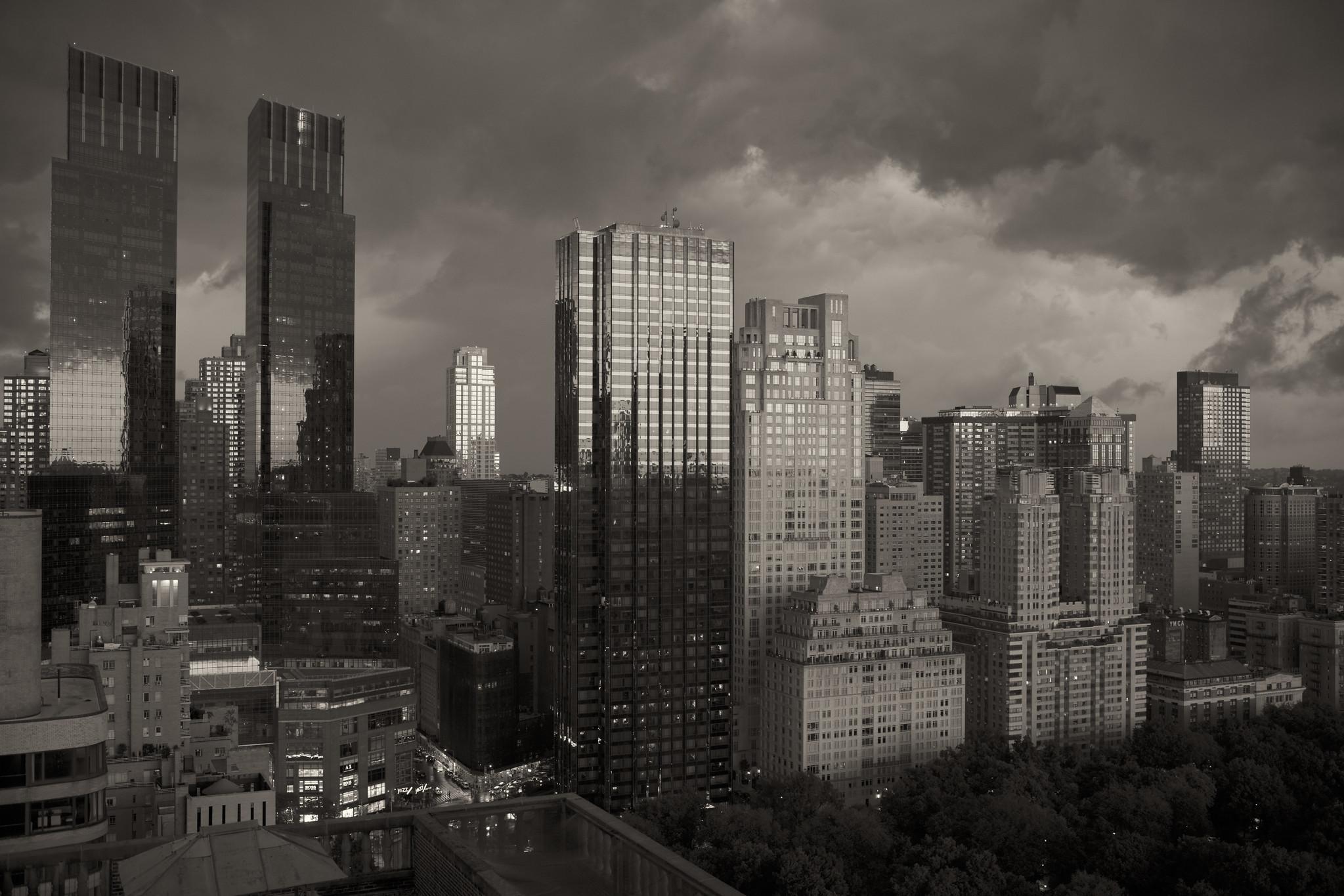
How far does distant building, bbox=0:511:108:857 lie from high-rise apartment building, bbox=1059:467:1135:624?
6525 cm

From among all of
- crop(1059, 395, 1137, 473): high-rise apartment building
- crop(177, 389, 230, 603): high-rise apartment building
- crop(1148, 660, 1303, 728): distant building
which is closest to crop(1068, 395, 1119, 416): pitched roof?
crop(1059, 395, 1137, 473): high-rise apartment building

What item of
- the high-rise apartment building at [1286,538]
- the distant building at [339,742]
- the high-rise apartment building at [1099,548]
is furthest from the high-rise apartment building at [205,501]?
the high-rise apartment building at [1286,538]

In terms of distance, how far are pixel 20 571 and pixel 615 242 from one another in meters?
44.7

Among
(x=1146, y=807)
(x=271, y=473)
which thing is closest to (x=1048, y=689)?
(x=1146, y=807)

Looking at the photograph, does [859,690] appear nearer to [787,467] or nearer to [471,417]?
[787,467]

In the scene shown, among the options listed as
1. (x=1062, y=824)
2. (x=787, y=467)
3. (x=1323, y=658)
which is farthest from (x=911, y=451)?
(x=1062, y=824)

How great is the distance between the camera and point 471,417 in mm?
160250

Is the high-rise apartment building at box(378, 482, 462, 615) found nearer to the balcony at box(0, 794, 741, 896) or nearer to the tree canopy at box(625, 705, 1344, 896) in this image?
the tree canopy at box(625, 705, 1344, 896)

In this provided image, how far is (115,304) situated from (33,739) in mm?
71736

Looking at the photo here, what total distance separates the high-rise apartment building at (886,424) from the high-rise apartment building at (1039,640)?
175 ft

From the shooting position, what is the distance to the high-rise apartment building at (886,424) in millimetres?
129750

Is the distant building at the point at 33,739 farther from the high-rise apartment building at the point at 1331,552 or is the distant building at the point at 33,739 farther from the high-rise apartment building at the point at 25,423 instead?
the high-rise apartment building at the point at 1331,552

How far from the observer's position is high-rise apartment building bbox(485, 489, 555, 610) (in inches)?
4011

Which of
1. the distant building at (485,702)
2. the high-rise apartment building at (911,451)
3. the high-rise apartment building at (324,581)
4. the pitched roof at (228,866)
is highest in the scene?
the high-rise apartment building at (911,451)
